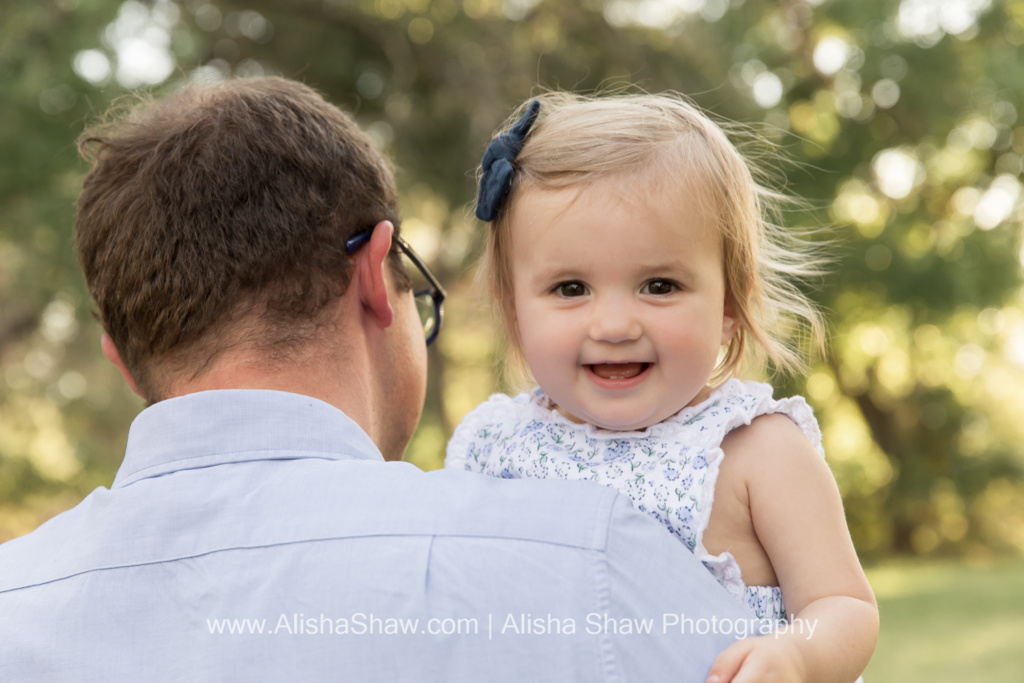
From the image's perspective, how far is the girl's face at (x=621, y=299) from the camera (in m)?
1.43

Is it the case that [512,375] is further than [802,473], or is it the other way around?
[512,375]

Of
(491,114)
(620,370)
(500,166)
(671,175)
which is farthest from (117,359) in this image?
(491,114)

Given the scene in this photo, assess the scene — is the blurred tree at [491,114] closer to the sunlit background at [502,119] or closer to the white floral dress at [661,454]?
the sunlit background at [502,119]

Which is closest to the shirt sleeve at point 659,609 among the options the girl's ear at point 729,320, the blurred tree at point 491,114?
the girl's ear at point 729,320

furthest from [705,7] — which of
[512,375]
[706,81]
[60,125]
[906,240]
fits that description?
[512,375]

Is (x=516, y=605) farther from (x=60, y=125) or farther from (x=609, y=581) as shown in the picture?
(x=60, y=125)

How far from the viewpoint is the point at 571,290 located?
4.90 feet

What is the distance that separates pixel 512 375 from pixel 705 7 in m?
6.75

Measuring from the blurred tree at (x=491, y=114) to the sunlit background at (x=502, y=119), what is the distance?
2 centimetres

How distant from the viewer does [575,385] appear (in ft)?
4.96

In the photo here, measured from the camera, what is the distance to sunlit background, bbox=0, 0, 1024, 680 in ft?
19.1

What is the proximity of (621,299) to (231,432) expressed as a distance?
23.0 inches

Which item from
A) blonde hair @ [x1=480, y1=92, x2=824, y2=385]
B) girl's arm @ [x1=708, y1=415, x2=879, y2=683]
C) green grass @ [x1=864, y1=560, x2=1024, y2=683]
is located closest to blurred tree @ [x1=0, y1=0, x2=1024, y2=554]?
green grass @ [x1=864, y1=560, x2=1024, y2=683]

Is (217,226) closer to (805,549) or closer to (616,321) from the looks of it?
(616,321)
